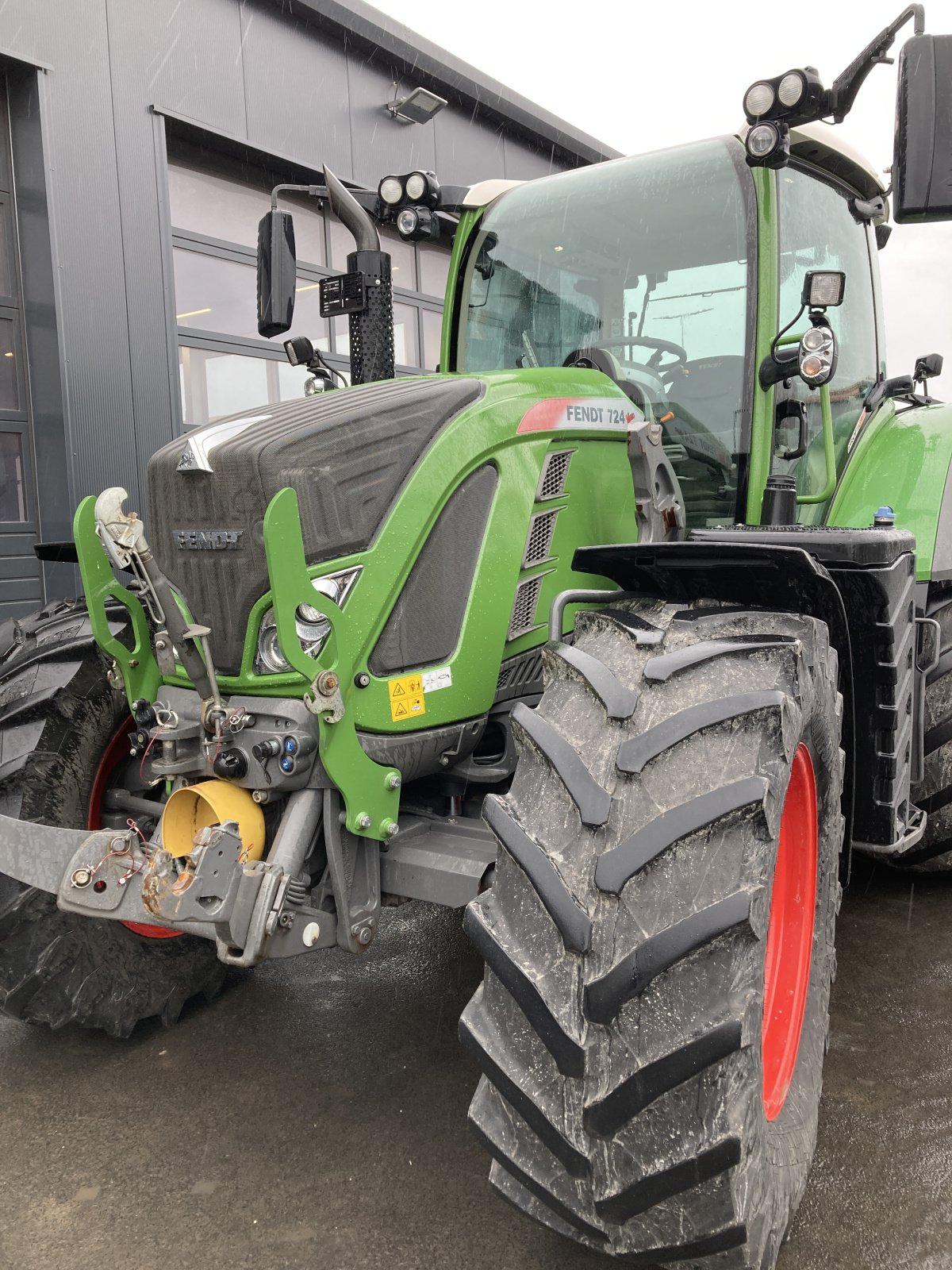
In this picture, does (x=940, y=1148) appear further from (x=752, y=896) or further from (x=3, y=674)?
(x=3, y=674)

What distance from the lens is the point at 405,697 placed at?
228 centimetres

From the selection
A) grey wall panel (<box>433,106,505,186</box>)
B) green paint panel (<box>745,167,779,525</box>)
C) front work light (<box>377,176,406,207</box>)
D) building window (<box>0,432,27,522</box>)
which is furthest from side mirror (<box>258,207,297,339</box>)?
grey wall panel (<box>433,106,505,186</box>)

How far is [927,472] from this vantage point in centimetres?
325

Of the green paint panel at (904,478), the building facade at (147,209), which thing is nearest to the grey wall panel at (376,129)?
the building facade at (147,209)

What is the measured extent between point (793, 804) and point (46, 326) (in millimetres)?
6908

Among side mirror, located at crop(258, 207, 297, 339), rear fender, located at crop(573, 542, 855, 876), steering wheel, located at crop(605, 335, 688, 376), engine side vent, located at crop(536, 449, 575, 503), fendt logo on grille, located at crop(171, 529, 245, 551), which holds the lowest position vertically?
rear fender, located at crop(573, 542, 855, 876)

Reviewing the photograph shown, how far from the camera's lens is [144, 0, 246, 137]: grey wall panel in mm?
7867

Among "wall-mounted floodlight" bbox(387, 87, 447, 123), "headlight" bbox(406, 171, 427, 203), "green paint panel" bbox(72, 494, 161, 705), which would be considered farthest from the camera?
"wall-mounted floodlight" bbox(387, 87, 447, 123)

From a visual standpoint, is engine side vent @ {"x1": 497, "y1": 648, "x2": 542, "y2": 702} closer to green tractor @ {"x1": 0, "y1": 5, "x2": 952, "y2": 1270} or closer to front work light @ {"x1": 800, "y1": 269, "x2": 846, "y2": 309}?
green tractor @ {"x1": 0, "y1": 5, "x2": 952, "y2": 1270}

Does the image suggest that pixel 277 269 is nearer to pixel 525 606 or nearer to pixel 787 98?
pixel 525 606

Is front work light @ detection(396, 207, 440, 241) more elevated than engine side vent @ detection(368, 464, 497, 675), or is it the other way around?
front work light @ detection(396, 207, 440, 241)

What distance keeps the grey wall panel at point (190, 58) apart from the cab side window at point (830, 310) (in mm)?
6353

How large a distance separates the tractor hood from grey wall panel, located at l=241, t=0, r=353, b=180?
7586mm

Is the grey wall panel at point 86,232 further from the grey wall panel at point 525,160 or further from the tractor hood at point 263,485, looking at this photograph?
the tractor hood at point 263,485
